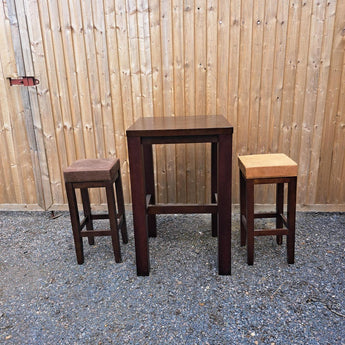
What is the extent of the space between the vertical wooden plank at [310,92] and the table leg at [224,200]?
3.97ft

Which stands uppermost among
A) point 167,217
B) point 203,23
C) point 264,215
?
point 203,23

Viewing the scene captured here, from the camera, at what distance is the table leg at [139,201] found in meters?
1.87

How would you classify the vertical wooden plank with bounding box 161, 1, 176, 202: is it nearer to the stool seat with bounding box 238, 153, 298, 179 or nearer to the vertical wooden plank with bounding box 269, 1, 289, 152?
the vertical wooden plank with bounding box 269, 1, 289, 152

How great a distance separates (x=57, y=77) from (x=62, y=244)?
1459 mm

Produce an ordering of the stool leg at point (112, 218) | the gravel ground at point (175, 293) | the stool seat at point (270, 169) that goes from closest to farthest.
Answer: the gravel ground at point (175, 293) < the stool seat at point (270, 169) < the stool leg at point (112, 218)

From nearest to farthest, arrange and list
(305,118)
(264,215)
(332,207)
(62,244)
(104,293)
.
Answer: (104,293) → (264,215) → (62,244) → (305,118) → (332,207)

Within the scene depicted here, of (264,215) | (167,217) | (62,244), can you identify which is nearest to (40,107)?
(62,244)

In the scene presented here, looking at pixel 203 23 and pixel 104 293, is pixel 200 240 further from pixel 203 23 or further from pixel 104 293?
pixel 203 23

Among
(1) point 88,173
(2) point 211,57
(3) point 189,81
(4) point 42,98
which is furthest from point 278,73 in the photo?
(4) point 42,98

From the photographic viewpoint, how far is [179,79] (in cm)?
269

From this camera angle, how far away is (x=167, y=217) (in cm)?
294

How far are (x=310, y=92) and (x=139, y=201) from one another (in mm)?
1759

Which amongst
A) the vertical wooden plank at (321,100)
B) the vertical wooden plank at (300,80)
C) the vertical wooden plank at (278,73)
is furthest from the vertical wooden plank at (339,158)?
the vertical wooden plank at (278,73)

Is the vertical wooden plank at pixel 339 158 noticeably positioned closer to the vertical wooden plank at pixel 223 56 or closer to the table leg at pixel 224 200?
the vertical wooden plank at pixel 223 56
